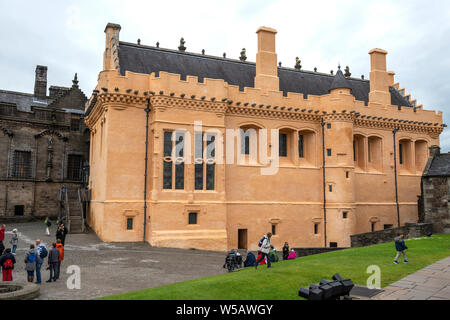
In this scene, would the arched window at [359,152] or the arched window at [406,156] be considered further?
the arched window at [406,156]

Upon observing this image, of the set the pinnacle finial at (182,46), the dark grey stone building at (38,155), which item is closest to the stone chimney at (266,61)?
the pinnacle finial at (182,46)

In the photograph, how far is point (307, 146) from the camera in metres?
31.8

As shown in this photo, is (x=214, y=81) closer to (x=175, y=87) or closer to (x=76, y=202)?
(x=175, y=87)

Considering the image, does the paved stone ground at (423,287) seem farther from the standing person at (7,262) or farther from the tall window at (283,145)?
the tall window at (283,145)

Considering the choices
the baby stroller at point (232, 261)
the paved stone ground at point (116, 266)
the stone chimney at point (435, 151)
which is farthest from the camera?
the stone chimney at point (435, 151)

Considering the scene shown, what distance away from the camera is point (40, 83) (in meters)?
42.9

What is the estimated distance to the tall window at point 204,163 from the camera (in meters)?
26.0

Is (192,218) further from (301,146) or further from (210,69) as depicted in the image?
(210,69)

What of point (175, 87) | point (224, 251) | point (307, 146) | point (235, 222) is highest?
point (175, 87)

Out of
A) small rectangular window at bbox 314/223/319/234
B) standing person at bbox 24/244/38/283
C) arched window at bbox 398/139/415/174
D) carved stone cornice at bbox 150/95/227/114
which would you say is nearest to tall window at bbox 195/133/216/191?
carved stone cornice at bbox 150/95/227/114

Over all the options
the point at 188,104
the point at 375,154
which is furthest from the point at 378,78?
the point at 188,104

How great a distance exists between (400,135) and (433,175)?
9431mm

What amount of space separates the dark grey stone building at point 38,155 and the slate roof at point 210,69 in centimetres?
1269
